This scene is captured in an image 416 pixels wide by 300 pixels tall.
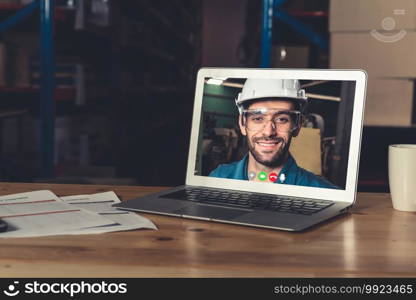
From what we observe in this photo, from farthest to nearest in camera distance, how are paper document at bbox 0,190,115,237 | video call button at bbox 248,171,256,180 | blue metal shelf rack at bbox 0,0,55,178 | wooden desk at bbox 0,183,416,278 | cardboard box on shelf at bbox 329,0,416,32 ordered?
blue metal shelf rack at bbox 0,0,55,178, cardboard box on shelf at bbox 329,0,416,32, video call button at bbox 248,171,256,180, paper document at bbox 0,190,115,237, wooden desk at bbox 0,183,416,278

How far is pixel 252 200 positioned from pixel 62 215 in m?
0.27

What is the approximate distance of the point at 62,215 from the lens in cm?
83

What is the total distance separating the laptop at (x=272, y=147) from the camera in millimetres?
892

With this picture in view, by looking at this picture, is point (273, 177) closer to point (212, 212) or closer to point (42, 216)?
point (212, 212)

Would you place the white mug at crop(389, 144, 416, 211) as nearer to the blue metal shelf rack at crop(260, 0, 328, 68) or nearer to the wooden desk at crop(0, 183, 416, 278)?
the wooden desk at crop(0, 183, 416, 278)

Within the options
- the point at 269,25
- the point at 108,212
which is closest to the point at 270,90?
the point at 108,212

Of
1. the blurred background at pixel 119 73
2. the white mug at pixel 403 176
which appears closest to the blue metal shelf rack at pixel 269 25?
the blurred background at pixel 119 73

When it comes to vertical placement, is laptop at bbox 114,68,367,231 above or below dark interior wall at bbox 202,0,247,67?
below

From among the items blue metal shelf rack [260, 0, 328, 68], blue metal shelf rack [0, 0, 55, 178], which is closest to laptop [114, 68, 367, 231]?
blue metal shelf rack [260, 0, 328, 68]

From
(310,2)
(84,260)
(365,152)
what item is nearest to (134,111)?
(310,2)

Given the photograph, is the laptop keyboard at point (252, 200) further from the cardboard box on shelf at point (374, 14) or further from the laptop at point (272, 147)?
the cardboard box on shelf at point (374, 14)

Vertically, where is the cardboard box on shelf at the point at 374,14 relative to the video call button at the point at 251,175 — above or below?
above

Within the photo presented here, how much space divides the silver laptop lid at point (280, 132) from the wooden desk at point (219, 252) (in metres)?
0.11

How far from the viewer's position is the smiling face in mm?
938
